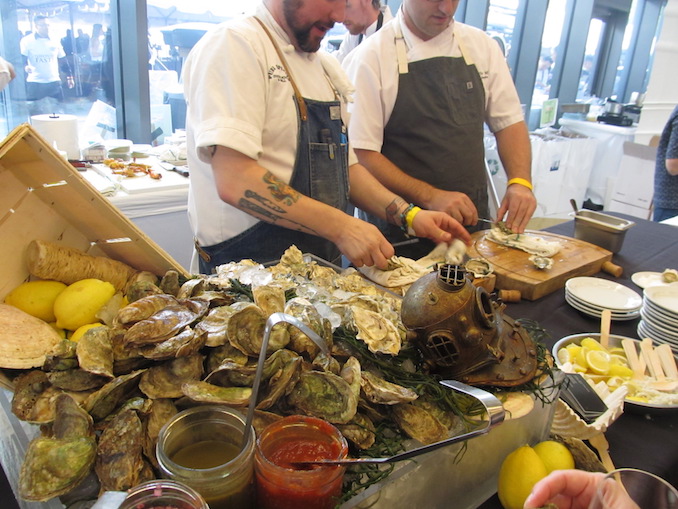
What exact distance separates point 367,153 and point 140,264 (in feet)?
4.29

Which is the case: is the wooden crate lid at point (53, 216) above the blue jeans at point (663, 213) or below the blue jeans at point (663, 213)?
above

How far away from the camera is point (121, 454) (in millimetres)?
620

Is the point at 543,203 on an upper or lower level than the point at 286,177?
lower

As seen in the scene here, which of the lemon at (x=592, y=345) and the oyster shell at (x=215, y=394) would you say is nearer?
the oyster shell at (x=215, y=394)

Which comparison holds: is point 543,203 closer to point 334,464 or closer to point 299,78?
point 299,78

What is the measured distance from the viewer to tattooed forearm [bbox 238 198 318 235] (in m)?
1.44

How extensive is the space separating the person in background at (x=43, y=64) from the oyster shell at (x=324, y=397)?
142 inches

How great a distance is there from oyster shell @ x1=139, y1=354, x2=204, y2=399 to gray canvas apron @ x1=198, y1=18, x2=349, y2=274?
0.88 meters

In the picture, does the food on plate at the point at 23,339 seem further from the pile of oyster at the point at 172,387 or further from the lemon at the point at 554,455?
the lemon at the point at 554,455

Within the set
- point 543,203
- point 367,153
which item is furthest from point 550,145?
point 367,153

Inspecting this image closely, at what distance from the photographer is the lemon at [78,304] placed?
0.89 m

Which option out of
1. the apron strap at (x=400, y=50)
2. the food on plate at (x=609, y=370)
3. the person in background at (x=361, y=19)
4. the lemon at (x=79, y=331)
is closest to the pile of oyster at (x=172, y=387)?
the lemon at (x=79, y=331)

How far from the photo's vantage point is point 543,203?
5.24 metres

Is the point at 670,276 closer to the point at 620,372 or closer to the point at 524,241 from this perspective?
the point at 524,241
